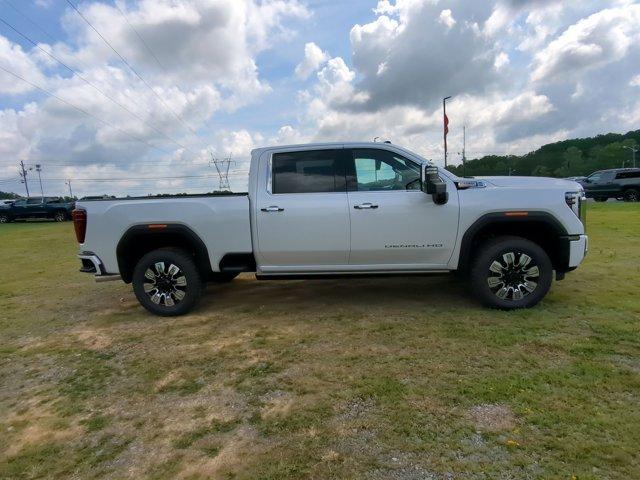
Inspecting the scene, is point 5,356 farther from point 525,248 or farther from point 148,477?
point 525,248

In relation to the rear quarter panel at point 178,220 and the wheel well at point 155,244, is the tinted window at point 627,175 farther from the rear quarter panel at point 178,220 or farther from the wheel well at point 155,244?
the wheel well at point 155,244

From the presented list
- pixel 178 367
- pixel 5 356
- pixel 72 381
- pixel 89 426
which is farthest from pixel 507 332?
pixel 5 356

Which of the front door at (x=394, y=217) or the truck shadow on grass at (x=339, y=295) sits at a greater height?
the front door at (x=394, y=217)

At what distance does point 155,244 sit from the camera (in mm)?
5441

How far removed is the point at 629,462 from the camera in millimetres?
2332

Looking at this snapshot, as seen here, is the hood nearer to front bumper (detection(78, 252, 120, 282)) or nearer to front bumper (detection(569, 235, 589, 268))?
front bumper (detection(569, 235, 589, 268))

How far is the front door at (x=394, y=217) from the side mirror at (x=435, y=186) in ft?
0.27

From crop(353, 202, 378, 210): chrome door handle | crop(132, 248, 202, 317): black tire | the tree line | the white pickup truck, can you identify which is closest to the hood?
the white pickup truck

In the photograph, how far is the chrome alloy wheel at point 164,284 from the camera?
5211 millimetres

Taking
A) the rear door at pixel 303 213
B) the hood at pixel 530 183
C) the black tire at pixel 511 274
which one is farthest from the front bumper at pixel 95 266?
the hood at pixel 530 183

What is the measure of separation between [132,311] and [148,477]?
11.9 ft

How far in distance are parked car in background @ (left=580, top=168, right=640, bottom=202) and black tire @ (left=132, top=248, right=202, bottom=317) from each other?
24.5 m

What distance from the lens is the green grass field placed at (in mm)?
2496

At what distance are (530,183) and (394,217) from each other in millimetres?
1569
